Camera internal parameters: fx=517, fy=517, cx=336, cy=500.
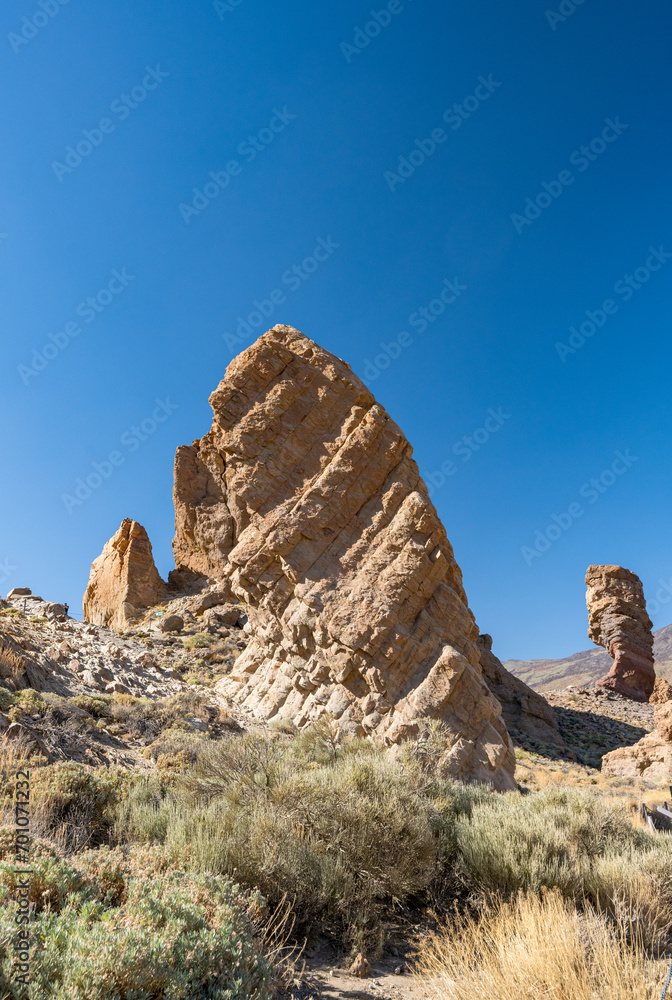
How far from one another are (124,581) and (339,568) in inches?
795

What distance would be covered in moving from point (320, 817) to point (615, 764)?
1928cm

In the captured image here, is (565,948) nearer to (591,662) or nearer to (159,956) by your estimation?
(159,956)

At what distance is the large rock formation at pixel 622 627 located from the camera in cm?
3872

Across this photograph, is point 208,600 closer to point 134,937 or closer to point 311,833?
point 311,833

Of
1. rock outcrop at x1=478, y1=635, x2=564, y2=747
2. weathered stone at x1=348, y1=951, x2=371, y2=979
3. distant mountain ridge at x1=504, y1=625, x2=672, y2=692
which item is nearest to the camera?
weathered stone at x1=348, y1=951, x2=371, y2=979

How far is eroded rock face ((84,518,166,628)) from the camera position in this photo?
2905cm

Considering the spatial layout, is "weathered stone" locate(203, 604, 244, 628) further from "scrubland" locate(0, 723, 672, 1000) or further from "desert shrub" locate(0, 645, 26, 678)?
"scrubland" locate(0, 723, 672, 1000)

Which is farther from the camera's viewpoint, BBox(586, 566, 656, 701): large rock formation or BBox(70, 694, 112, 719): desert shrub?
BBox(586, 566, 656, 701): large rock formation

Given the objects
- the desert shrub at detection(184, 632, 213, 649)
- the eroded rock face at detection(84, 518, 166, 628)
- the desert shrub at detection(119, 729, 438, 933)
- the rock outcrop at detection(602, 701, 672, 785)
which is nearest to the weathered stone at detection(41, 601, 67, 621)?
the desert shrub at detection(184, 632, 213, 649)

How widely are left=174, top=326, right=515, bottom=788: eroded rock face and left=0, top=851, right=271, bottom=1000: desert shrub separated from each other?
8849 millimetres

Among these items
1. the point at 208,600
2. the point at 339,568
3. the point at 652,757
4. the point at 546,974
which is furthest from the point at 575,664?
the point at 546,974

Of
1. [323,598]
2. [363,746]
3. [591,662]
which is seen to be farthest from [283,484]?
[591,662]

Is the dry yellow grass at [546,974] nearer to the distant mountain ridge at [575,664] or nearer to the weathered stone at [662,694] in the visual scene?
the weathered stone at [662,694]

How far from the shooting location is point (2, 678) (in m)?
10.7
